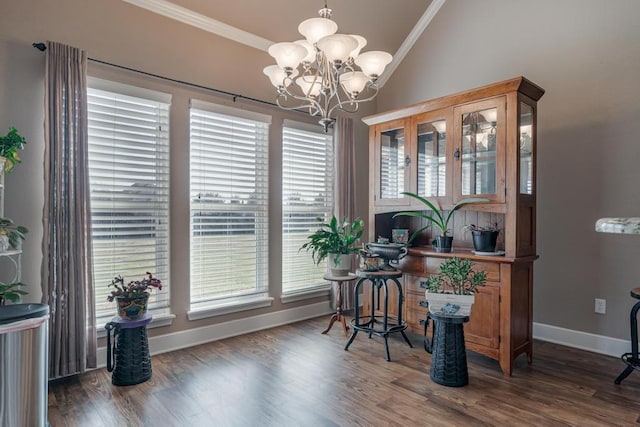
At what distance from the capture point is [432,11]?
4.39 metres

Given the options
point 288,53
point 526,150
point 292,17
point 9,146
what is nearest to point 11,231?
point 9,146

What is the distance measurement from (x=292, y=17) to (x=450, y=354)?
137 inches

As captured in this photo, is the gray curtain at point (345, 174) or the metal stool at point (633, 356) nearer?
the metal stool at point (633, 356)

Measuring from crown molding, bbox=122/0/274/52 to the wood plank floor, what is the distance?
296 centimetres

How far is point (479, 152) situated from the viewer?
313 cm

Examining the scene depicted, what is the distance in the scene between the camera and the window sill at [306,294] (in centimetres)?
414

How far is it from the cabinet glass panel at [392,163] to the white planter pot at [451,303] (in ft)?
4.35

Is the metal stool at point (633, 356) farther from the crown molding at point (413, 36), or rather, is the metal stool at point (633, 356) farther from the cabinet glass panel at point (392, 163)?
the crown molding at point (413, 36)

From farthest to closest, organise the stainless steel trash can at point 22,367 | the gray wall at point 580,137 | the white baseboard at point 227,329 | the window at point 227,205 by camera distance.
→ the window at point 227,205, the white baseboard at point 227,329, the gray wall at point 580,137, the stainless steel trash can at point 22,367

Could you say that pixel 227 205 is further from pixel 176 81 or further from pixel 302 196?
pixel 176 81

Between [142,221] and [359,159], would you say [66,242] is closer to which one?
[142,221]

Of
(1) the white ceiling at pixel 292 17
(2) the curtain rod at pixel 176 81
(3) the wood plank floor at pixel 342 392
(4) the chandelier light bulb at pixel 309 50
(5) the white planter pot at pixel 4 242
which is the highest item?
(1) the white ceiling at pixel 292 17

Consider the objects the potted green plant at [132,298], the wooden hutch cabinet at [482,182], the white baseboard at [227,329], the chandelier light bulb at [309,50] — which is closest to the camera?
the chandelier light bulb at [309,50]

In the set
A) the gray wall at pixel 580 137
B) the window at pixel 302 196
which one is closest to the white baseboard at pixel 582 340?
the gray wall at pixel 580 137
